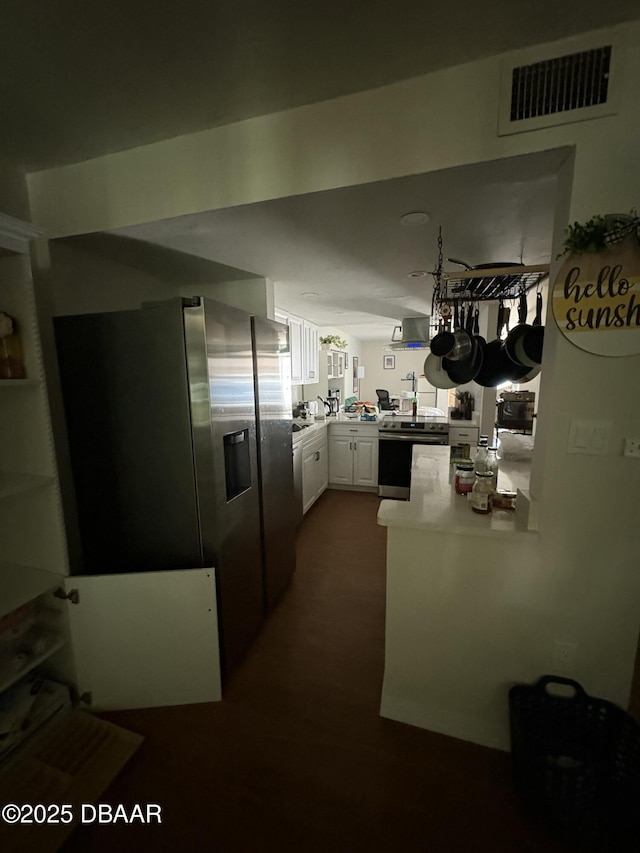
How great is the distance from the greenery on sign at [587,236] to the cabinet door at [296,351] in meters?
2.84

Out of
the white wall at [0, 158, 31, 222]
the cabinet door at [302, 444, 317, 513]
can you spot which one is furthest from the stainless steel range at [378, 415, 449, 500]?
the white wall at [0, 158, 31, 222]

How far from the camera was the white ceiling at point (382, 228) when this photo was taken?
1.25m

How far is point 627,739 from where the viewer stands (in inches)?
46.2

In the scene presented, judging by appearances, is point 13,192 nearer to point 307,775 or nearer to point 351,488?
point 307,775

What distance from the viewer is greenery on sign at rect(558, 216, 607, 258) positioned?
1021 mm

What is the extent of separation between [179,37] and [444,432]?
3.59 metres

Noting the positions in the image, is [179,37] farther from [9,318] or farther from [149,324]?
[9,318]

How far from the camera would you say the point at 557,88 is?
1008 mm

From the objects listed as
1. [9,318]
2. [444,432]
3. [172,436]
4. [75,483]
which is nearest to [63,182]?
[9,318]

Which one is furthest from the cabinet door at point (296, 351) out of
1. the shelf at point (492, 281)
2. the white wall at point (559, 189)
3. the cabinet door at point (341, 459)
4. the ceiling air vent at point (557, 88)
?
the ceiling air vent at point (557, 88)

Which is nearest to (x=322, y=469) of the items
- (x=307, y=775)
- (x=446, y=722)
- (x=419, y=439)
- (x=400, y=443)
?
(x=400, y=443)

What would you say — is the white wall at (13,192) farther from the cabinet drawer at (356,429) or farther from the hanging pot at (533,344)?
the cabinet drawer at (356,429)

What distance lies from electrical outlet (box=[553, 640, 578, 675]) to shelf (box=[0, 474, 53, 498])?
2166 mm

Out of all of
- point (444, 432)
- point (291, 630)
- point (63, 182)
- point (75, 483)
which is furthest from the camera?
point (444, 432)
